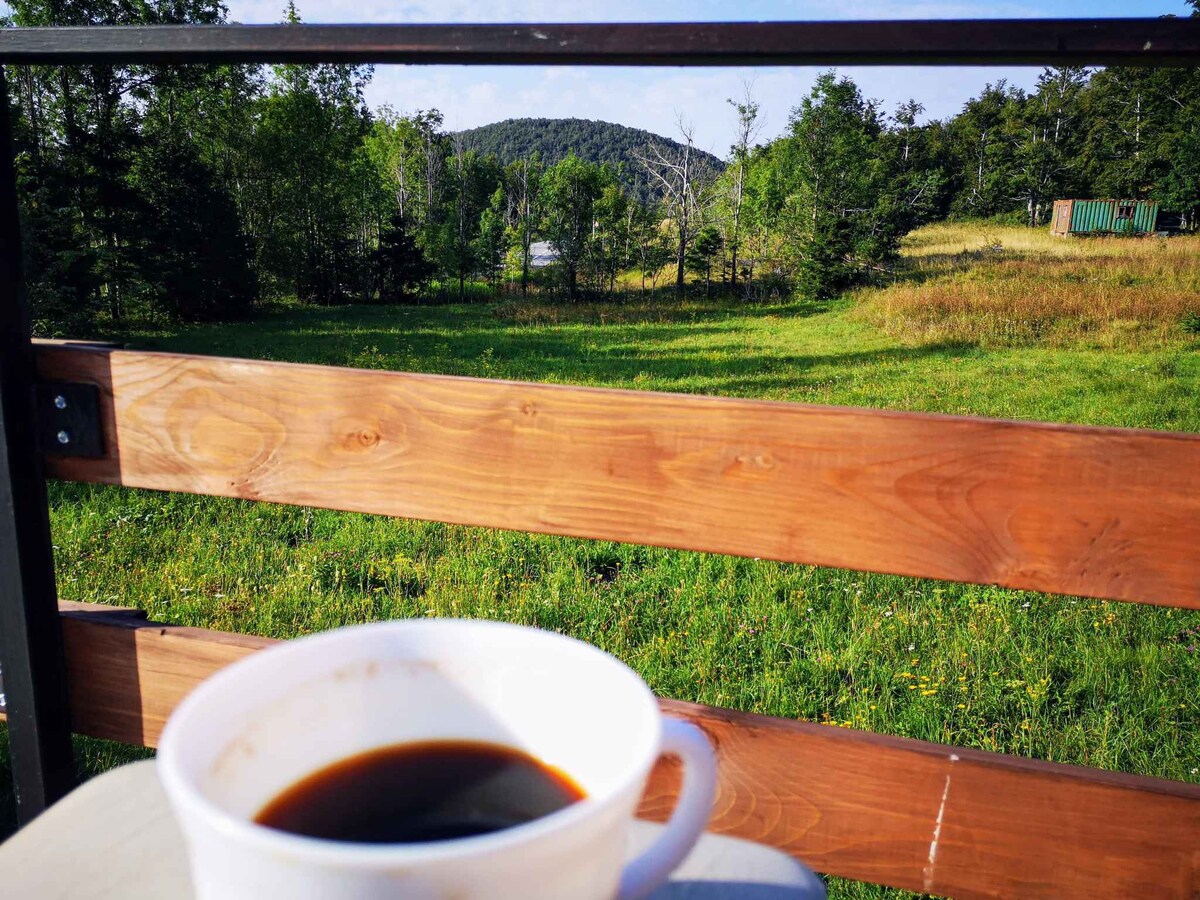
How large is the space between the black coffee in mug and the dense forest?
9.39 metres

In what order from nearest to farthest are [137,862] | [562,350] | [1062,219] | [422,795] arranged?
[422,795] < [137,862] < [562,350] < [1062,219]

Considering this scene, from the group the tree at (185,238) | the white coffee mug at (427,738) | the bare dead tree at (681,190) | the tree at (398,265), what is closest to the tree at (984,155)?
the bare dead tree at (681,190)

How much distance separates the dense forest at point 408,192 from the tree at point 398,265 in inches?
3.7

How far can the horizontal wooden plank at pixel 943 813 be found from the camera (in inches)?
49.2

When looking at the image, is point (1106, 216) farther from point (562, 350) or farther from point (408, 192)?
point (562, 350)

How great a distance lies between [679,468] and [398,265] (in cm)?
3652

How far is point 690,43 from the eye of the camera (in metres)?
1.05

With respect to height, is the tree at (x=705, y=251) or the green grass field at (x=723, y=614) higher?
the tree at (x=705, y=251)

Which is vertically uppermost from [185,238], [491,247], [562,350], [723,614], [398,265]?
[491,247]

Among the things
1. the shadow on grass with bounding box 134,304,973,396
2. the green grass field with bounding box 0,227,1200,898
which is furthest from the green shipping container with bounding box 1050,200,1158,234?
the green grass field with bounding box 0,227,1200,898

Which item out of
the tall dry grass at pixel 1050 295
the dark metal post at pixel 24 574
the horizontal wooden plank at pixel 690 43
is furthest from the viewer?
the tall dry grass at pixel 1050 295

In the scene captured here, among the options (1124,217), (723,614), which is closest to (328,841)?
(723,614)

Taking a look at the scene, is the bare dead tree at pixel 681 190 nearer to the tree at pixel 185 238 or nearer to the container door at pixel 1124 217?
the tree at pixel 185 238

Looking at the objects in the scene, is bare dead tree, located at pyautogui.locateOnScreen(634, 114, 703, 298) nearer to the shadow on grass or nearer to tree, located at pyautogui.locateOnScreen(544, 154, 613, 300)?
tree, located at pyautogui.locateOnScreen(544, 154, 613, 300)
